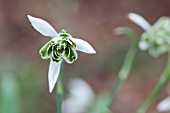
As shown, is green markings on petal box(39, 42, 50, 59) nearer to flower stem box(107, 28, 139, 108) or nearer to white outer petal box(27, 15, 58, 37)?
white outer petal box(27, 15, 58, 37)

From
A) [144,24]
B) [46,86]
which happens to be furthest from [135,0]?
[144,24]

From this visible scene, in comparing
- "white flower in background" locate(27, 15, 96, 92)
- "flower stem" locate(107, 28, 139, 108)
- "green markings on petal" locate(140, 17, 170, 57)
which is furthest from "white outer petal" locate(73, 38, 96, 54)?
"green markings on petal" locate(140, 17, 170, 57)

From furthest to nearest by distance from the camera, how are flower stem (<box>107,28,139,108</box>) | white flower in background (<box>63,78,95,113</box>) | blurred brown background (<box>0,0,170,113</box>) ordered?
blurred brown background (<box>0,0,170,113</box>) → white flower in background (<box>63,78,95,113</box>) → flower stem (<box>107,28,139,108</box>)

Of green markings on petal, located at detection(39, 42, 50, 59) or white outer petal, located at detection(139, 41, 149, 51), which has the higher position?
white outer petal, located at detection(139, 41, 149, 51)

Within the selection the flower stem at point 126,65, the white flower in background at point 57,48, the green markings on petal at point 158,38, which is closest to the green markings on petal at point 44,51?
the white flower in background at point 57,48

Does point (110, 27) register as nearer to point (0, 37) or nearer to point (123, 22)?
point (123, 22)

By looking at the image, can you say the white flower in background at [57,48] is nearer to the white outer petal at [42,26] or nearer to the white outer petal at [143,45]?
the white outer petal at [42,26]

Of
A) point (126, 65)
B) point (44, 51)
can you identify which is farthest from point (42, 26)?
point (126, 65)
